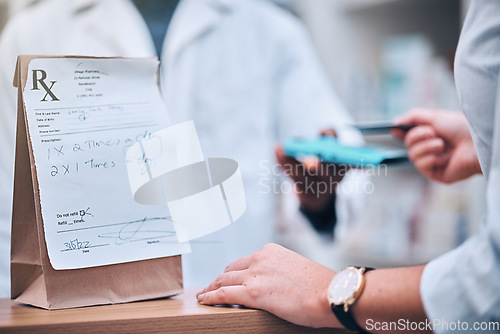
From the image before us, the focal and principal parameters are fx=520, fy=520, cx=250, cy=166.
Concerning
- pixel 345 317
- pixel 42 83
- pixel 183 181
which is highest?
pixel 42 83

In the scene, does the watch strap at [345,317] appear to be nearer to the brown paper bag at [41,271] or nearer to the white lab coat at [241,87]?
the brown paper bag at [41,271]

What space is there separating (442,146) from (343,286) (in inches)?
17.5

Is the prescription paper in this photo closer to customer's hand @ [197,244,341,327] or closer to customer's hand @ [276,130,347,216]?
customer's hand @ [197,244,341,327]

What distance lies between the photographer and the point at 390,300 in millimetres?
419

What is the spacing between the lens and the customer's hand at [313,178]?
0.95 meters

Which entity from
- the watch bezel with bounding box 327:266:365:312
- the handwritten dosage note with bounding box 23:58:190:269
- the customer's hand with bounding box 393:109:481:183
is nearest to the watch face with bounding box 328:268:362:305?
the watch bezel with bounding box 327:266:365:312

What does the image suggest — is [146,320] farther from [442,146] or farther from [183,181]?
[442,146]

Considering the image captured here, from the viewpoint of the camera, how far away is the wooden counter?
420mm

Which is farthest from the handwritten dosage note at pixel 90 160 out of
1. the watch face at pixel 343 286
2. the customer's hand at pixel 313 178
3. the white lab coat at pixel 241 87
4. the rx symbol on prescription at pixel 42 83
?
the white lab coat at pixel 241 87

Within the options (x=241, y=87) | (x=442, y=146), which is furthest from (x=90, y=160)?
(x=241, y=87)

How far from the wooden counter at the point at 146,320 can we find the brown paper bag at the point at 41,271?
1 centimetres

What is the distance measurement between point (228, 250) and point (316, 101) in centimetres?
46
